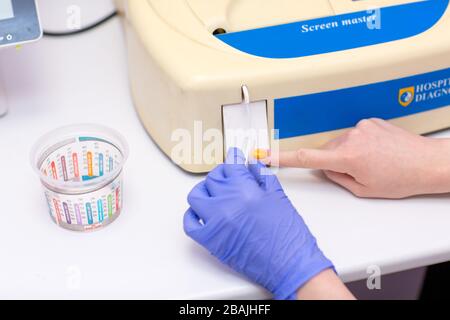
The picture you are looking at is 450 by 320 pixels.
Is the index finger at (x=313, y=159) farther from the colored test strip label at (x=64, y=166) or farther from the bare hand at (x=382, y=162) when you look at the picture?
the colored test strip label at (x=64, y=166)

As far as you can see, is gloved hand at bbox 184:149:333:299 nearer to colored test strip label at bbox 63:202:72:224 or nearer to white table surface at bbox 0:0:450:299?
white table surface at bbox 0:0:450:299

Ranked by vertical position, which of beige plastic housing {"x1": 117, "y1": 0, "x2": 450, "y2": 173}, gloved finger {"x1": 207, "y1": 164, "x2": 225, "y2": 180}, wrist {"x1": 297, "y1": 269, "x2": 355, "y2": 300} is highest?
beige plastic housing {"x1": 117, "y1": 0, "x2": 450, "y2": 173}

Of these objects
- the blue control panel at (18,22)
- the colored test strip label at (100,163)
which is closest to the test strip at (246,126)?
the colored test strip label at (100,163)

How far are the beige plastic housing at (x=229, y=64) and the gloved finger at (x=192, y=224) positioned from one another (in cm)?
9

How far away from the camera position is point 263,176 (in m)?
0.72

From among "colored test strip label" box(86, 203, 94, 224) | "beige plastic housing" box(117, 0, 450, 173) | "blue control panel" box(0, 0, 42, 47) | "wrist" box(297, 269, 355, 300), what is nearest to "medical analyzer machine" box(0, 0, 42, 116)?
"blue control panel" box(0, 0, 42, 47)

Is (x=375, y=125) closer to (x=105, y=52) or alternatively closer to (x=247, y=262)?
(x=247, y=262)

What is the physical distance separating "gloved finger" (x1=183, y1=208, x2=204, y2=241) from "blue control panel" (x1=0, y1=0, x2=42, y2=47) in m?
0.30

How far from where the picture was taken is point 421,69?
778mm

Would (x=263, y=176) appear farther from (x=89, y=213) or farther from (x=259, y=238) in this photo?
(x=89, y=213)

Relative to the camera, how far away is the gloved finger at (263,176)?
706 mm

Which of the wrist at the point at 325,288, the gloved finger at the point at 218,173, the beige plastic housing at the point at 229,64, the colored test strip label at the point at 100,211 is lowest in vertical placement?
the wrist at the point at 325,288

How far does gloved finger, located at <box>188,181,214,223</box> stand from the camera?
689 mm

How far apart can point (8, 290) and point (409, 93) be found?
530 mm
